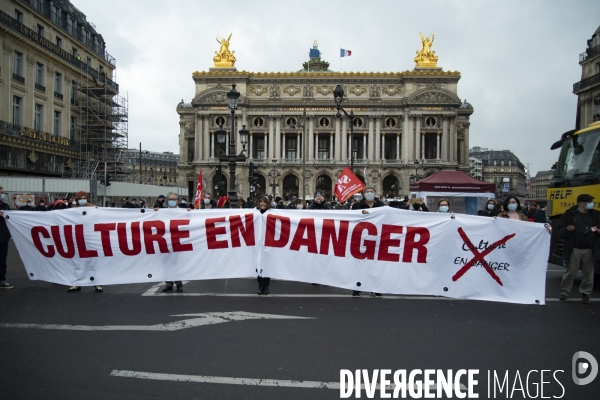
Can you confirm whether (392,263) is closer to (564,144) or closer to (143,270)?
(143,270)

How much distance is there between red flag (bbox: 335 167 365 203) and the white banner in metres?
6.81

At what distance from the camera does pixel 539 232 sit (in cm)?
810

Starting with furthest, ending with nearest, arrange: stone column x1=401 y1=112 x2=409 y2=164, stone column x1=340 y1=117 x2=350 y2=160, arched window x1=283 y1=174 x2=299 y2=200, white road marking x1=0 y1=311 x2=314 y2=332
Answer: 1. arched window x1=283 y1=174 x2=299 y2=200
2. stone column x1=340 y1=117 x2=350 y2=160
3. stone column x1=401 y1=112 x2=409 y2=164
4. white road marking x1=0 y1=311 x2=314 y2=332

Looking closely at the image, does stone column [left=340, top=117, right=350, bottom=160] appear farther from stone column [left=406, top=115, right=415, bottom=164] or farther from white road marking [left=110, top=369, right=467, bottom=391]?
white road marking [left=110, top=369, right=467, bottom=391]

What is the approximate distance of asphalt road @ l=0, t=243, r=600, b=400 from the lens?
4.58 metres

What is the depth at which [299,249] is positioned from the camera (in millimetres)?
8625

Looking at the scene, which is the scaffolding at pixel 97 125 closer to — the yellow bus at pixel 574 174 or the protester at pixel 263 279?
the protester at pixel 263 279

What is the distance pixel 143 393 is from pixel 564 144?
11774 millimetres

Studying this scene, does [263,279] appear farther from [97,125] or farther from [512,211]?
[97,125]

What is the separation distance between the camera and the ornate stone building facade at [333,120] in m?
63.9

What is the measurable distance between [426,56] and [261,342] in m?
65.9

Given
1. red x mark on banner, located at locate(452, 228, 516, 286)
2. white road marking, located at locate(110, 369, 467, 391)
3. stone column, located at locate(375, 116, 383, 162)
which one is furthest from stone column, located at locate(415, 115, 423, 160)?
white road marking, located at locate(110, 369, 467, 391)

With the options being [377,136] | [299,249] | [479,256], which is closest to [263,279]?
[299,249]

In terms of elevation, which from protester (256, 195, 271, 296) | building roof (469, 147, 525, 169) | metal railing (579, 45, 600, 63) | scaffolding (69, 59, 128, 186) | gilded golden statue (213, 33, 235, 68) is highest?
gilded golden statue (213, 33, 235, 68)
